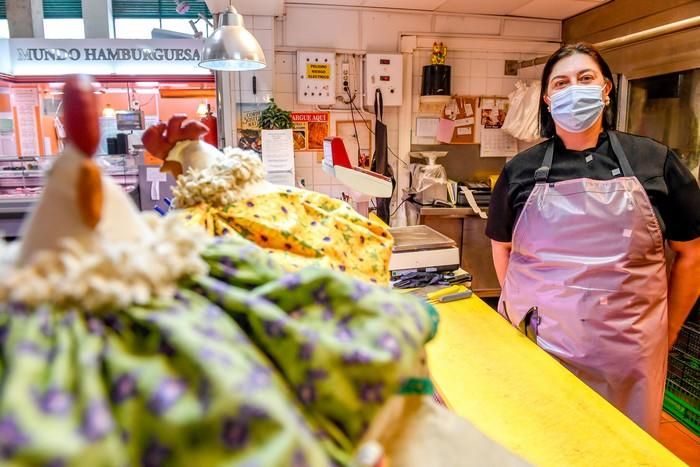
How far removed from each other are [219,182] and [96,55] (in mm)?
7026

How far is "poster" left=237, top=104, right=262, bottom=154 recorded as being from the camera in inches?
151

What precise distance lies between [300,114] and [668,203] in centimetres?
292

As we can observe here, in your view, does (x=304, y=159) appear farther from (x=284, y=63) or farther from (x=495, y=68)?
(x=495, y=68)

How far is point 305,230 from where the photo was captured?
82cm

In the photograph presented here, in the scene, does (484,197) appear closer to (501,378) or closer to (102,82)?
(501,378)

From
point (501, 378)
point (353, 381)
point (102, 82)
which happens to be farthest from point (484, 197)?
point (102, 82)

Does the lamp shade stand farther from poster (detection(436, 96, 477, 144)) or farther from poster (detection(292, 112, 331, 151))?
poster (detection(436, 96, 477, 144))

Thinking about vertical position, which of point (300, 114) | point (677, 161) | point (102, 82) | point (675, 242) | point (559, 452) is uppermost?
point (102, 82)

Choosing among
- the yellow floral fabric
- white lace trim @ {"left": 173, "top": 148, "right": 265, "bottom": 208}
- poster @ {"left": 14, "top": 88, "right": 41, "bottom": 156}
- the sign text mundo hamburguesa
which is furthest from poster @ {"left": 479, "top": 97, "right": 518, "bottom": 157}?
poster @ {"left": 14, "top": 88, "right": 41, "bottom": 156}

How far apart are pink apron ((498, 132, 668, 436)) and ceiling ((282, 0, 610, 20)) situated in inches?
98.9

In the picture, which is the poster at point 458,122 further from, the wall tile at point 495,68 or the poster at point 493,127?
the wall tile at point 495,68

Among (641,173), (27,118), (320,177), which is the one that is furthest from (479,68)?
(27,118)

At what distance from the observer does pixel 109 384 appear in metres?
0.37

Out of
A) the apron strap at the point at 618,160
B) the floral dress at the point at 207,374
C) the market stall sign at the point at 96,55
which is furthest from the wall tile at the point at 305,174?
the floral dress at the point at 207,374
